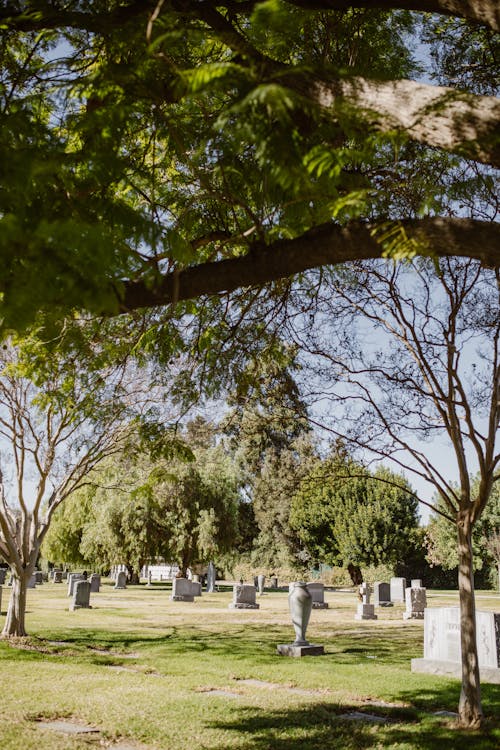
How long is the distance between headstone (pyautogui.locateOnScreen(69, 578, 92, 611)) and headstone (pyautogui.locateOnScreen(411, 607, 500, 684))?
1648cm

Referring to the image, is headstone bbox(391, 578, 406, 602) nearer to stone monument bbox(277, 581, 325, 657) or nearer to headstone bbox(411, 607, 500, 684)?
stone monument bbox(277, 581, 325, 657)

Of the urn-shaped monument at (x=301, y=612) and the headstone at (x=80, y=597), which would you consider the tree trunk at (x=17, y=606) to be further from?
the headstone at (x=80, y=597)

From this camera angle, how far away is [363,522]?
40375mm

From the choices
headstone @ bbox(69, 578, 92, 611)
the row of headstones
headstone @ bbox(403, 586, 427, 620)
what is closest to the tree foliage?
the row of headstones

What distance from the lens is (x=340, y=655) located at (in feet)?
45.4

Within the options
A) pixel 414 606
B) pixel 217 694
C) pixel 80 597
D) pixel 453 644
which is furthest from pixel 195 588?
pixel 217 694

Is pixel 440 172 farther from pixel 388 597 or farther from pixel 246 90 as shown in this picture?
→ pixel 388 597

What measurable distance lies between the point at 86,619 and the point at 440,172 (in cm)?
1885

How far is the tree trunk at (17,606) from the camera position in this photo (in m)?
14.3

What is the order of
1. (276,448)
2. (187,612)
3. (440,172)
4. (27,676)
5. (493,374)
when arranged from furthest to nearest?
(276,448) → (187,612) → (27,676) → (493,374) → (440,172)

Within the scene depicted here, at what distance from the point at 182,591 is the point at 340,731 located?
2528cm

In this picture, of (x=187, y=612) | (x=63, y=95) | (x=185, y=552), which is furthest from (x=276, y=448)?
(x=63, y=95)

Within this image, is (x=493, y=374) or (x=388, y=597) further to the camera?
(x=388, y=597)

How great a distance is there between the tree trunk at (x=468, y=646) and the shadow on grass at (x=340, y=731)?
19 cm
